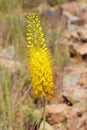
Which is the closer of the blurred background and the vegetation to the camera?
the vegetation

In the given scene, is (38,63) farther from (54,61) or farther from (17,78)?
(54,61)

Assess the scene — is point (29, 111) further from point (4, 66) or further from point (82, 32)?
point (82, 32)

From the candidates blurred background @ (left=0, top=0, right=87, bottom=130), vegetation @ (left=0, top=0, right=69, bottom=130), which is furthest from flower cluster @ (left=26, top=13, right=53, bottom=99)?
blurred background @ (left=0, top=0, right=87, bottom=130)

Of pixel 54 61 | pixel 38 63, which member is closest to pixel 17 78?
pixel 54 61

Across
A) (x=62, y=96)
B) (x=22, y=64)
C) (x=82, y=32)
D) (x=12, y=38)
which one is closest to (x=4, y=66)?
(x=22, y=64)

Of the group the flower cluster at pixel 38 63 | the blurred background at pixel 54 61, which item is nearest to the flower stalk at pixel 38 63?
the flower cluster at pixel 38 63

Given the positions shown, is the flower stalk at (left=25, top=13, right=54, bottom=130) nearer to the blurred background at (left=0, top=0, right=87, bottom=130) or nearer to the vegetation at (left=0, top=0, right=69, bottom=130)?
the vegetation at (left=0, top=0, right=69, bottom=130)
